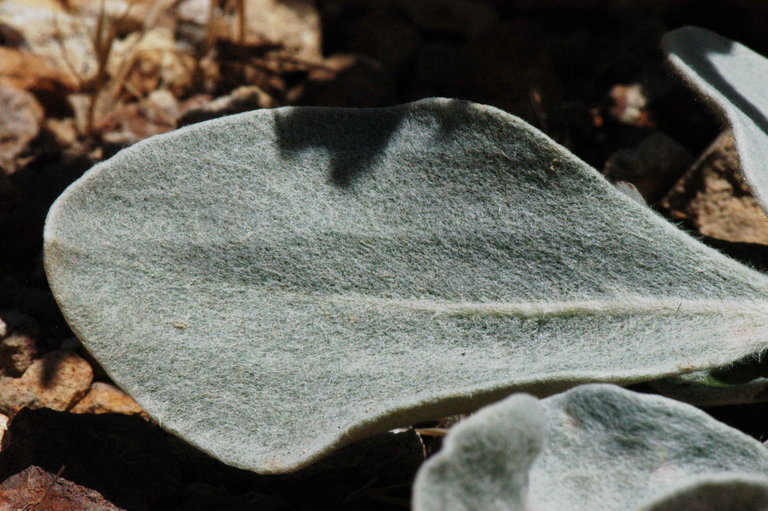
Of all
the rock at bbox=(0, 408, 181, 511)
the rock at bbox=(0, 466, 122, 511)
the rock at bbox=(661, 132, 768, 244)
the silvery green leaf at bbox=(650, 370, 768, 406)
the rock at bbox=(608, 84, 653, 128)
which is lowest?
the rock at bbox=(0, 466, 122, 511)

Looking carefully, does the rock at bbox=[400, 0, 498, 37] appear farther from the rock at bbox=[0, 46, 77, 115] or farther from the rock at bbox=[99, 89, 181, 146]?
the rock at bbox=[0, 46, 77, 115]

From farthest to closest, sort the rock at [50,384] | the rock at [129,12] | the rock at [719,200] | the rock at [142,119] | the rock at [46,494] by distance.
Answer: the rock at [129,12] < the rock at [142,119] < the rock at [719,200] < the rock at [50,384] < the rock at [46,494]

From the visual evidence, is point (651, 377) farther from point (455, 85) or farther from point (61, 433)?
point (455, 85)

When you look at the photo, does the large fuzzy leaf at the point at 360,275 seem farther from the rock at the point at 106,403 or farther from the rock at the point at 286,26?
the rock at the point at 286,26

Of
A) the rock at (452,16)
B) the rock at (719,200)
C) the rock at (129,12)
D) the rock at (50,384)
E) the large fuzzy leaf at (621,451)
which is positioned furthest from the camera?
the rock at (452,16)

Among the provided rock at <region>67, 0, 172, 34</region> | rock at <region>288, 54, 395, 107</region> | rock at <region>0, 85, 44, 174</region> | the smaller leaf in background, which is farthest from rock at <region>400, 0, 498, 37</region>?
rock at <region>0, 85, 44, 174</region>

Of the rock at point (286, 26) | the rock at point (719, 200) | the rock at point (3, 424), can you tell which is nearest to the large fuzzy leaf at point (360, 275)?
the rock at point (3, 424)
